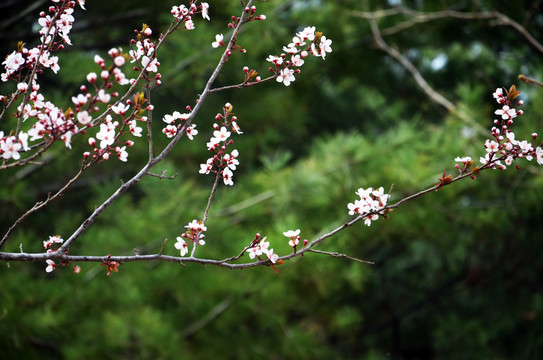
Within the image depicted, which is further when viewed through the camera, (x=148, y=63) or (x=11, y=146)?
(x=148, y=63)

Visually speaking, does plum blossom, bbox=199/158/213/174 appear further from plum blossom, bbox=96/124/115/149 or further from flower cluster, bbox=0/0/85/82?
flower cluster, bbox=0/0/85/82

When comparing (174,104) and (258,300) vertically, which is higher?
(174,104)

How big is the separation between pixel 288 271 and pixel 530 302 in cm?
237

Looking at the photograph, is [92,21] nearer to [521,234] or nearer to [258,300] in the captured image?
[258,300]

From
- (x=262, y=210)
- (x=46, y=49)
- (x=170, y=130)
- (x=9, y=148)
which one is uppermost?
(x=262, y=210)

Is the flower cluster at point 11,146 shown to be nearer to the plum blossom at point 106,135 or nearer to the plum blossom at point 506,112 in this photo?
the plum blossom at point 106,135

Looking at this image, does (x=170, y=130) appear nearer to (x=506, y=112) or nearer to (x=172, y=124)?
(x=172, y=124)

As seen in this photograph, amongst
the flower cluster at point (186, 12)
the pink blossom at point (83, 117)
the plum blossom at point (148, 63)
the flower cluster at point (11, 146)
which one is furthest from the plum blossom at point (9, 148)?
the flower cluster at point (186, 12)

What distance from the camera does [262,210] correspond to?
8.77 feet

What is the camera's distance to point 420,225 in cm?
268

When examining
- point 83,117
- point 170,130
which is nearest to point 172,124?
point 170,130

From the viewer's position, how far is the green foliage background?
235cm

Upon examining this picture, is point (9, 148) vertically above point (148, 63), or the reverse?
point (148, 63)

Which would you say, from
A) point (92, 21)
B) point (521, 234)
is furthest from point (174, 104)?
point (521, 234)
